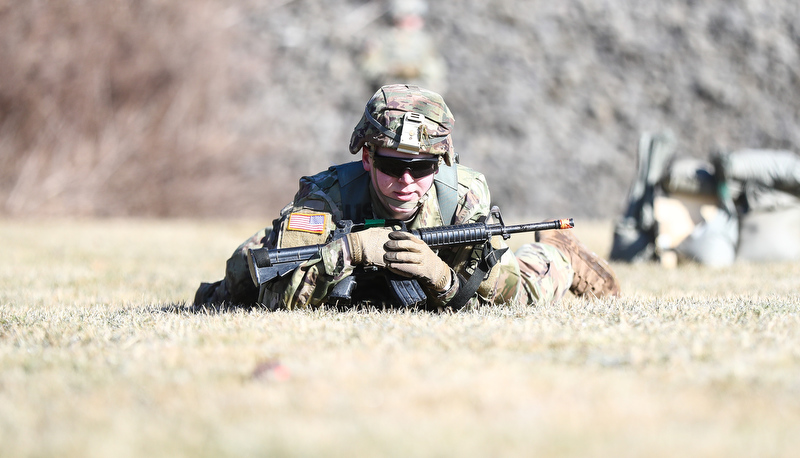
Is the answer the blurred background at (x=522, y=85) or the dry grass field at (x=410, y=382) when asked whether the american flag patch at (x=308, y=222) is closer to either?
the dry grass field at (x=410, y=382)

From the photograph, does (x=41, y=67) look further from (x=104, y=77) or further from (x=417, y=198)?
(x=417, y=198)

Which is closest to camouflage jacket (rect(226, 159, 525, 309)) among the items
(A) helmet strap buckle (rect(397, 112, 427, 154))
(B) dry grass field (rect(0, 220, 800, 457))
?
(B) dry grass field (rect(0, 220, 800, 457))

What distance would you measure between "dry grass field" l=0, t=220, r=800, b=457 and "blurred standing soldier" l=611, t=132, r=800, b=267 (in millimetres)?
3764

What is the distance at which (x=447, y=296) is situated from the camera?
4.42 m

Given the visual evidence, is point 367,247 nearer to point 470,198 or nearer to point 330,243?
point 330,243

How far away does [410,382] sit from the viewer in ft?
9.52

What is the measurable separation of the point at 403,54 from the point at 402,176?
13.4 metres

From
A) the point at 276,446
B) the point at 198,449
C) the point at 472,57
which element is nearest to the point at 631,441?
the point at 276,446

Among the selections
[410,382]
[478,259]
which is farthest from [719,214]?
[410,382]

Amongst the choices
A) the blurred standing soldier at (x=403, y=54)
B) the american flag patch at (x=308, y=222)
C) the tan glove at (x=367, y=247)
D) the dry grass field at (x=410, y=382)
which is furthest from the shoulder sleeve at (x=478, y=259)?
the blurred standing soldier at (x=403, y=54)

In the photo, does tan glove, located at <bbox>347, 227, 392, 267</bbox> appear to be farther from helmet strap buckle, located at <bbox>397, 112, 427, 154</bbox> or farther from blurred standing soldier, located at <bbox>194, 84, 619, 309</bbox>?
helmet strap buckle, located at <bbox>397, 112, 427, 154</bbox>

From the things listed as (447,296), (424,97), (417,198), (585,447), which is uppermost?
(424,97)

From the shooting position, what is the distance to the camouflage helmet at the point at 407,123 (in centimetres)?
418

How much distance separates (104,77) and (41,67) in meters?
1.10
